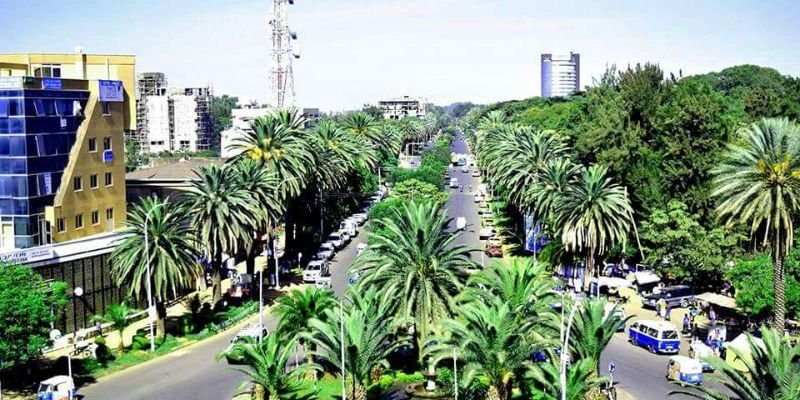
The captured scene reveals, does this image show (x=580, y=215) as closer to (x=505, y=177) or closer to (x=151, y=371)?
(x=505, y=177)

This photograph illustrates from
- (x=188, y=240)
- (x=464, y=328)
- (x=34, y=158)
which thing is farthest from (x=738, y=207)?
(x=34, y=158)

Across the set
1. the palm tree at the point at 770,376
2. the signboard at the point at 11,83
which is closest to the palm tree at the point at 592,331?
the palm tree at the point at 770,376

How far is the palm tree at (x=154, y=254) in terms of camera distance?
52344 mm

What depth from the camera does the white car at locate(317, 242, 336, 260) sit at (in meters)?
80.9

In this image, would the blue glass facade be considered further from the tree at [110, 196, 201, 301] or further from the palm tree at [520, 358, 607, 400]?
the palm tree at [520, 358, 607, 400]

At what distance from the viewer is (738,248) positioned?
208ft

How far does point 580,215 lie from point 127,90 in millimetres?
38428

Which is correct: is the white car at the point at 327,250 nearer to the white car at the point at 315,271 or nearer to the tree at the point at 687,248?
the white car at the point at 315,271

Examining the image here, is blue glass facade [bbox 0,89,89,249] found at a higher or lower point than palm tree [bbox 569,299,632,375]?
higher

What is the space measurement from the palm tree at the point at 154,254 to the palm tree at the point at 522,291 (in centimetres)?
1984

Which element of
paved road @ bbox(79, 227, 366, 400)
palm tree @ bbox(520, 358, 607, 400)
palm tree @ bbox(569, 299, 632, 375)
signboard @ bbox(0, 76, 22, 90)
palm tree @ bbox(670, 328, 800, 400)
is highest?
signboard @ bbox(0, 76, 22, 90)

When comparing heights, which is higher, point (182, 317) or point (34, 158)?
point (34, 158)

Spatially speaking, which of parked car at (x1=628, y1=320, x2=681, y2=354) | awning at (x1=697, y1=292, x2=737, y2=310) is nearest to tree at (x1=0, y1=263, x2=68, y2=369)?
parked car at (x1=628, y1=320, x2=681, y2=354)

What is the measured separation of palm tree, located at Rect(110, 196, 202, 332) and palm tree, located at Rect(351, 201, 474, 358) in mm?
14459
